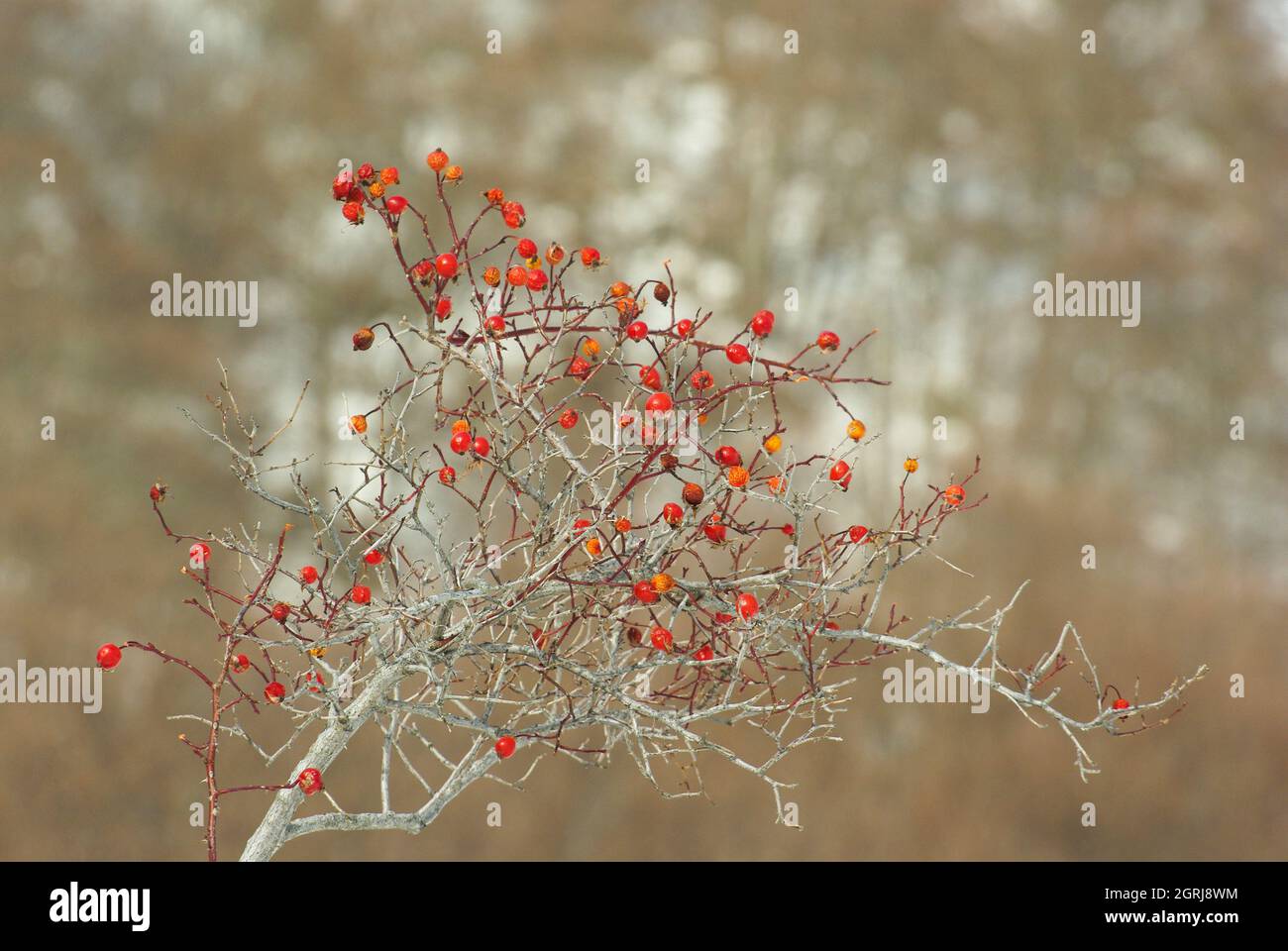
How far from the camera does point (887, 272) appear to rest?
21.5 feet

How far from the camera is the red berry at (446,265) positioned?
1.56 m

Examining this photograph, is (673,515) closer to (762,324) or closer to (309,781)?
(762,324)

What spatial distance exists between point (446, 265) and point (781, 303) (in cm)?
506

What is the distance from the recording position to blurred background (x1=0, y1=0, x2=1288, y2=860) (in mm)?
5656

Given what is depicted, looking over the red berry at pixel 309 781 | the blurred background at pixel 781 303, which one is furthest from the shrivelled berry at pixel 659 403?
the blurred background at pixel 781 303

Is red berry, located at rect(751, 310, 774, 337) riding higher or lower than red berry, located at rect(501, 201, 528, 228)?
lower

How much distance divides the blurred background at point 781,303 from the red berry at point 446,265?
14.0 ft

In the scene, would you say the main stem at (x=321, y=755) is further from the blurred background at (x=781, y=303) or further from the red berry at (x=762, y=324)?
the blurred background at (x=781, y=303)

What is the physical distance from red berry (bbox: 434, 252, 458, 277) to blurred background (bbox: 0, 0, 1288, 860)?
14.0 feet

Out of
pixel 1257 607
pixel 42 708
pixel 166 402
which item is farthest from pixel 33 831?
pixel 1257 607

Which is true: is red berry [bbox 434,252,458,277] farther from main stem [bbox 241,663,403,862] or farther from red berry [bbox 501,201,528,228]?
main stem [bbox 241,663,403,862]

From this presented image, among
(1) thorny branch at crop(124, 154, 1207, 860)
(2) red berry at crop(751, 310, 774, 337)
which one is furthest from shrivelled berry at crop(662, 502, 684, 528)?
(2) red berry at crop(751, 310, 774, 337)
